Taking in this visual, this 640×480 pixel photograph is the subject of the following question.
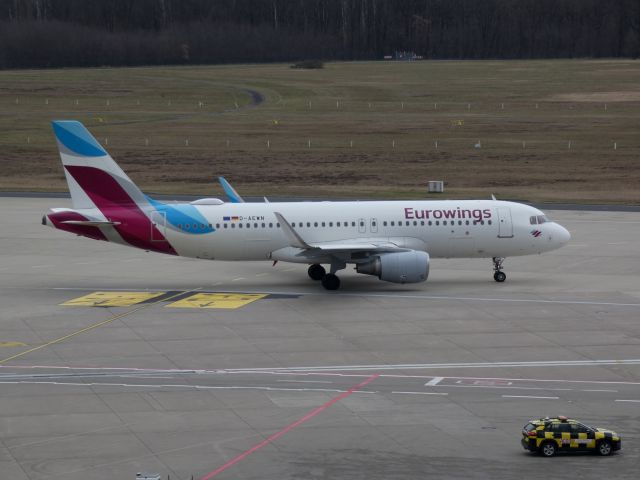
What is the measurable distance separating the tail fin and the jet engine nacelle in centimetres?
1204

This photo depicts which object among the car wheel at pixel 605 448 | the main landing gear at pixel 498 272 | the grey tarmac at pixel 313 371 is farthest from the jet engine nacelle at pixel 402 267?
the car wheel at pixel 605 448

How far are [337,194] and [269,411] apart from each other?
56355 millimetres

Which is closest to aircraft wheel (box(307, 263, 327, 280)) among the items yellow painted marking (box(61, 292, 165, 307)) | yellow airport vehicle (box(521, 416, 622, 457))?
yellow painted marking (box(61, 292, 165, 307))

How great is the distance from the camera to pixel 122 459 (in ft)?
102

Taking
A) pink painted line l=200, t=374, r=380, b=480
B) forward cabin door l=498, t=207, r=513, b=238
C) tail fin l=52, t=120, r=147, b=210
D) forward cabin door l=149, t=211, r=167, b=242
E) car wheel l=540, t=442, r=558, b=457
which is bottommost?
pink painted line l=200, t=374, r=380, b=480

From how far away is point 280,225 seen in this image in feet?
179

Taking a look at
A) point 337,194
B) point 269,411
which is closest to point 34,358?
point 269,411

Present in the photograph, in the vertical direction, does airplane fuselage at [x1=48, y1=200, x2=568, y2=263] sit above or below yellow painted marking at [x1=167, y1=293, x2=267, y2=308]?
above

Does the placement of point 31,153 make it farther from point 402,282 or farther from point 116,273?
point 402,282

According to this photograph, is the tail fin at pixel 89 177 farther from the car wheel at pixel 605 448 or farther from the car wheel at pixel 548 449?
the car wheel at pixel 605 448

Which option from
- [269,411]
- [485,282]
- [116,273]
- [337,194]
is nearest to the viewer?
[269,411]

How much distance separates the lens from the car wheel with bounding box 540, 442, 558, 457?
3077 centimetres

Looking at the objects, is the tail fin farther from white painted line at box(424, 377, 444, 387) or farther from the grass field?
the grass field

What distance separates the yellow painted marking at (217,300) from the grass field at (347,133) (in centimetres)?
3682
